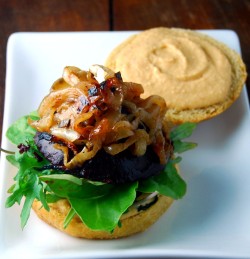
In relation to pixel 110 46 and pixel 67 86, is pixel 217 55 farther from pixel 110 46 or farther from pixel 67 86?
pixel 67 86

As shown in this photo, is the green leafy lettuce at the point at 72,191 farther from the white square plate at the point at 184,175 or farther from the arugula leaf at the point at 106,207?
the white square plate at the point at 184,175

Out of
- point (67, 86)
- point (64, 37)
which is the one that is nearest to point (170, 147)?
point (67, 86)

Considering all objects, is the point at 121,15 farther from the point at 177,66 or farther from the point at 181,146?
the point at 181,146

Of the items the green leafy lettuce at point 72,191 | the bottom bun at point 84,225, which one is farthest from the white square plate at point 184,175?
the green leafy lettuce at point 72,191

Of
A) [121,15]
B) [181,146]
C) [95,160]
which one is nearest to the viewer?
[95,160]

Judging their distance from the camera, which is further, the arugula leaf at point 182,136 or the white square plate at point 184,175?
the arugula leaf at point 182,136

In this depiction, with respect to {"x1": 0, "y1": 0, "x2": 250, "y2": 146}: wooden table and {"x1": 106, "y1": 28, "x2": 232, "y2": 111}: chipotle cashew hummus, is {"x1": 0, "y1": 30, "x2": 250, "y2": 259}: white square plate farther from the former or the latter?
{"x1": 0, "y1": 0, "x2": 250, "y2": 146}: wooden table

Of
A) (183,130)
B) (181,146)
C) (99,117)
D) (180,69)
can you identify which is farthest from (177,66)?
(99,117)
